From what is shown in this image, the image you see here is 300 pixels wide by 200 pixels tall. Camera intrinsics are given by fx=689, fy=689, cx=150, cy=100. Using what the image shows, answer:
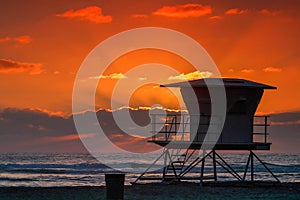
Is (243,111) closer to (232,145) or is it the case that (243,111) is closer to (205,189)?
(232,145)

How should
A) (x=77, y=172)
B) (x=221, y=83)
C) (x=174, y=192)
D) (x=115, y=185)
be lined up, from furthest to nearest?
(x=77, y=172) < (x=221, y=83) < (x=174, y=192) < (x=115, y=185)

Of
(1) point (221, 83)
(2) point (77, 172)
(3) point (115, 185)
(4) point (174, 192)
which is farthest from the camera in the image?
(2) point (77, 172)

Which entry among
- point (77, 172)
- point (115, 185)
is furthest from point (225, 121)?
point (77, 172)

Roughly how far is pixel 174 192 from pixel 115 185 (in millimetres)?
8671

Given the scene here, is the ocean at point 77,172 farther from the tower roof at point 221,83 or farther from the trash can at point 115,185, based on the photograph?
the trash can at point 115,185

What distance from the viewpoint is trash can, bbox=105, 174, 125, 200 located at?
845 inches

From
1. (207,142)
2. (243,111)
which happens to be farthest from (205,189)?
(243,111)

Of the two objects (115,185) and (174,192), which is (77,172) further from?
(115,185)

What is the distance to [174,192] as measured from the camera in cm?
2984

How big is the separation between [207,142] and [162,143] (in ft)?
7.62

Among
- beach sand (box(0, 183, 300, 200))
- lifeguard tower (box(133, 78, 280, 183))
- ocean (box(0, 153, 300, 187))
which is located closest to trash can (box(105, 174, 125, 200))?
beach sand (box(0, 183, 300, 200))

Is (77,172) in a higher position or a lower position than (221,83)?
lower

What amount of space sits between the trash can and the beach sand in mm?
4851

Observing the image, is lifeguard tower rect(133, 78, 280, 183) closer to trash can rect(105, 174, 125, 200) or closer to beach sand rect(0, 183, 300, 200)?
beach sand rect(0, 183, 300, 200)
